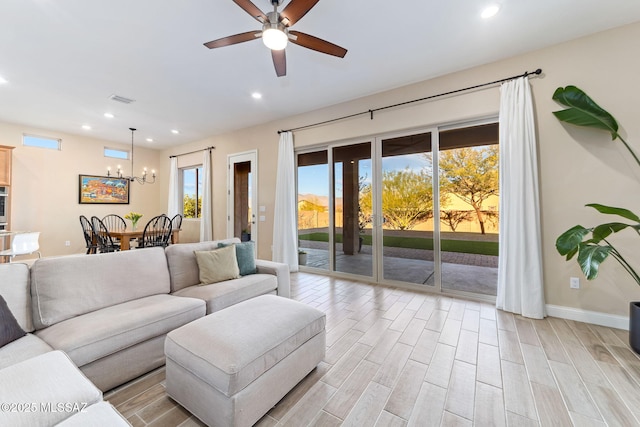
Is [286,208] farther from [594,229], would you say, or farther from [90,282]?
[594,229]

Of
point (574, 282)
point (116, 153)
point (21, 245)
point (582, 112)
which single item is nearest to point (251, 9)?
point (582, 112)

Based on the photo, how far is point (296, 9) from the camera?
1.93 meters

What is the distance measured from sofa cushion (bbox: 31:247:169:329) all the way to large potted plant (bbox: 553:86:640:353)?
12.4ft

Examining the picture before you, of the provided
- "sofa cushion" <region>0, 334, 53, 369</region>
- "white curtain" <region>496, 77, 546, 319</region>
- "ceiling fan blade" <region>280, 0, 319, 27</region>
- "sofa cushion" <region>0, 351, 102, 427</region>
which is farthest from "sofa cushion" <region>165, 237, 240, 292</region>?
"white curtain" <region>496, 77, 546, 319</region>

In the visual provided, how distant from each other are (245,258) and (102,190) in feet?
19.1

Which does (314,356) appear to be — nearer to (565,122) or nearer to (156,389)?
(156,389)

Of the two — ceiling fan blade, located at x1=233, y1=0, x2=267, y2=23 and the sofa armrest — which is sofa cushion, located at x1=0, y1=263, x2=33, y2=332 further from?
ceiling fan blade, located at x1=233, y1=0, x2=267, y2=23

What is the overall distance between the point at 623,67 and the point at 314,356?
4.06m

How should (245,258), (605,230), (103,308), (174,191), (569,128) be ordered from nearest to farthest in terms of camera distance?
(103,308) < (605,230) < (569,128) < (245,258) < (174,191)

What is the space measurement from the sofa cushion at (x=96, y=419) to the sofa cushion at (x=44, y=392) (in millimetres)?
72

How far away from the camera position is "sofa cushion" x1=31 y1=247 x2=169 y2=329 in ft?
5.95

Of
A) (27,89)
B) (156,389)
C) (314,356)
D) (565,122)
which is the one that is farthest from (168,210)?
(565,122)

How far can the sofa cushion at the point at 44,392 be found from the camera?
0.88m

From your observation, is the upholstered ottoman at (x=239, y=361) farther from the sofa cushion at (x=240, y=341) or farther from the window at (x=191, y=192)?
the window at (x=191, y=192)
